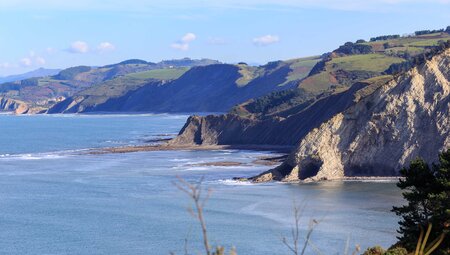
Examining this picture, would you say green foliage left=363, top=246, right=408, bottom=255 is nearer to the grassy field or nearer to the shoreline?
the shoreline

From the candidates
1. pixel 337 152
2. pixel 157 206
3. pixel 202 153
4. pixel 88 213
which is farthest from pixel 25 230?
pixel 202 153

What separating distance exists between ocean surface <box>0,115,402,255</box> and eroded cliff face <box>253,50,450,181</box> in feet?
16.9

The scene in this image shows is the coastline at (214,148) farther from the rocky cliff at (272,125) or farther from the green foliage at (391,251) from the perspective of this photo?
the green foliage at (391,251)

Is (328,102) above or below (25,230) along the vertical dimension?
above

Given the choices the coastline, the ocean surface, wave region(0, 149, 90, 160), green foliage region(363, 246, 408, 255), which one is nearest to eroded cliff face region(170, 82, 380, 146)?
the coastline

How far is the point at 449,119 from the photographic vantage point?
8788 centimetres

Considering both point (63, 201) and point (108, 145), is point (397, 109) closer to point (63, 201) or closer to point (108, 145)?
point (63, 201)

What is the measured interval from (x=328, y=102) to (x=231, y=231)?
263 ft

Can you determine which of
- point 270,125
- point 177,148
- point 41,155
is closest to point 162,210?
point 41,155

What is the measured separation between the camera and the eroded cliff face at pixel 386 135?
87.9 metres

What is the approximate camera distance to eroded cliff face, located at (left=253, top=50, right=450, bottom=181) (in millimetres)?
87938

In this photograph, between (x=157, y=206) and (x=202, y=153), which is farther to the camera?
(x=202, y=153)

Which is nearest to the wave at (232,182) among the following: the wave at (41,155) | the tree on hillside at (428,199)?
the tree on hillside at (428,199)

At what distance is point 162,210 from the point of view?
67.2 meters
